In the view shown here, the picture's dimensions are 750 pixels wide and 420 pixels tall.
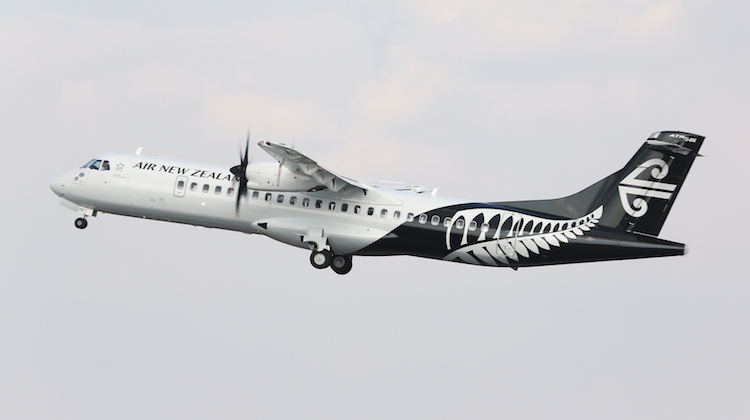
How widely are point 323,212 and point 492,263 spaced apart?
5.49m

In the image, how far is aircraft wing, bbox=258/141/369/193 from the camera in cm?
2723

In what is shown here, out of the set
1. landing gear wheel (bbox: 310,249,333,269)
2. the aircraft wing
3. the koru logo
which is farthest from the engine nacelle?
the koru logo

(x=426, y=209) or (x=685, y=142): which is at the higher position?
(x=685, y=142)

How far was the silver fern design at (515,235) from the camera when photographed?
29.0 meters

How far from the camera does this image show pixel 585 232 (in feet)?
94.5

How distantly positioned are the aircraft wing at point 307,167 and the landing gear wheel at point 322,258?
2110 millimetres

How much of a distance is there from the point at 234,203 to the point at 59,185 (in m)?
6.42

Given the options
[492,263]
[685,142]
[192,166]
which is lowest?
[492,263]

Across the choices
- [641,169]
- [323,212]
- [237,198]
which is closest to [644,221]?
[641,169]

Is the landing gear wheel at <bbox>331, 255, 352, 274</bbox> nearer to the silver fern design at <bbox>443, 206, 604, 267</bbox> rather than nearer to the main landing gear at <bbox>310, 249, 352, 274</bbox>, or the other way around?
the main landing gear at <bbox>310, 249, 352, 274</bbox>

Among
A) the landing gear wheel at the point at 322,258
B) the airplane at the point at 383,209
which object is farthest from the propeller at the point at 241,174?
the landing gear wheel at the point at 322,258

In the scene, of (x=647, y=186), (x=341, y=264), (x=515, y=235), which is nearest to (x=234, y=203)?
(x=341, y=264)

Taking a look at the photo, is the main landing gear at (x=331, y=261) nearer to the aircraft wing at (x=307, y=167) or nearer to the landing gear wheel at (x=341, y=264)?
the landing gear wheel at (x=341, y=264)

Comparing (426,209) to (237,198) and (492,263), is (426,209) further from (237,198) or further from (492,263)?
(237,198)
